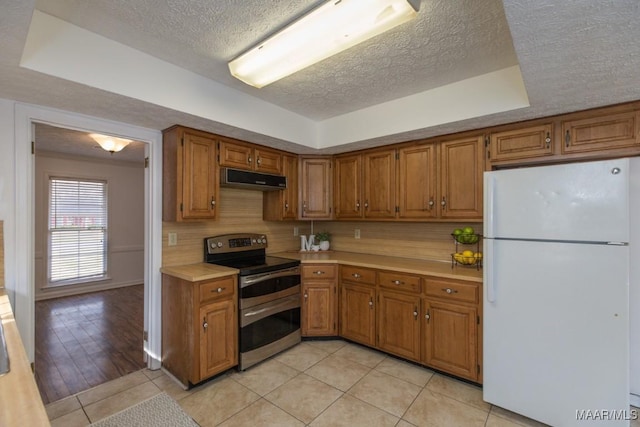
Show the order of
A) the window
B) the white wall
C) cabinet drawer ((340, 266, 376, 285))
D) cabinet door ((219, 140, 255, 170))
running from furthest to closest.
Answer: the window < the white wall < cabinet drawer ((340, 266, 376, 285)) < cabinet door ((219, 140, 255, 170))

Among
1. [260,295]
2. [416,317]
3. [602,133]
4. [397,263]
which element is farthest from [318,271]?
[602,133]

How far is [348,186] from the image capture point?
3.47m

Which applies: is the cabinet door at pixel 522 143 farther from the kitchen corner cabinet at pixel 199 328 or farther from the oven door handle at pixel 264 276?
the kitchen corner cabinet at pixel 199 328

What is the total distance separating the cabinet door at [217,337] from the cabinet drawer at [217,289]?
58mm

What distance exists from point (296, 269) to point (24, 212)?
218 cm

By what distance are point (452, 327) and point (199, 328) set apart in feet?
6.70

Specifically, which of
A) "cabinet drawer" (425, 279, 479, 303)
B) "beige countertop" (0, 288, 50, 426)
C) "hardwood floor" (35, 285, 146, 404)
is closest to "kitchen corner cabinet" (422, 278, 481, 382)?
"cabinet drawer" (425, 279, 479, 303)

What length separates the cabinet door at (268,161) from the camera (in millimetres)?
3112

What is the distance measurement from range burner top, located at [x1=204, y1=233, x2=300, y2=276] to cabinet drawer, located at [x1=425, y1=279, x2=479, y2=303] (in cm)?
134

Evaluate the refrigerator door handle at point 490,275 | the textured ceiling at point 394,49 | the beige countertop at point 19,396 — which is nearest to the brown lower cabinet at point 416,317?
the refrigerator door handle at point 490,275

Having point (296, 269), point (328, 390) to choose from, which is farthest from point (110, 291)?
point (328, 390)

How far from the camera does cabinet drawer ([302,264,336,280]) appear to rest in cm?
319

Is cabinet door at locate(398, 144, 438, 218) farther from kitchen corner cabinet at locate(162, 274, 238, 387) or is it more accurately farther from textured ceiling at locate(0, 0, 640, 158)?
kitchen corner cabinet at locate(162, 274, 238, 387)

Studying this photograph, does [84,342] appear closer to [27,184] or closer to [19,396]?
[27,184]
